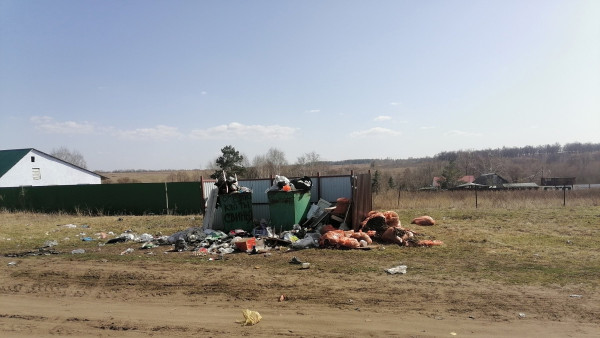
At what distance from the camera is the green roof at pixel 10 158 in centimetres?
3158

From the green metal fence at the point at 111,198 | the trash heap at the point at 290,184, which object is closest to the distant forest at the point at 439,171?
the green metal fence at the point at 111,198

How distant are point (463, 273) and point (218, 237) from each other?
7.24m

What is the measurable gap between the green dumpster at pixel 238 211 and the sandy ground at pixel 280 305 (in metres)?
4.91

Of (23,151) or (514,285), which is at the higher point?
(23,151)

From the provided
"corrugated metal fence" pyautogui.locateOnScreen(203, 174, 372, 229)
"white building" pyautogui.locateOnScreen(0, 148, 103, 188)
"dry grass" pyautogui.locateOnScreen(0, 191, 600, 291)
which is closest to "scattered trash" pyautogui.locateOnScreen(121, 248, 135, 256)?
"dry grass" pyautogui.locateOnScreen(0, 191, 600, 291)

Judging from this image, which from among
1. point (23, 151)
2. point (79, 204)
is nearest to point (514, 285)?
point (79, 204)

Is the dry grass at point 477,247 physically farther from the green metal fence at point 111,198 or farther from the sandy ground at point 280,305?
the green metal fence at point 111,198

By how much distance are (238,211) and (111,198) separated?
558 inches

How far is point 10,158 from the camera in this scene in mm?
33344

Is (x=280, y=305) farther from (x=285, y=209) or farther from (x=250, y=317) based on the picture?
(x=285, y=209)

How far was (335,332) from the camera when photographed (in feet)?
15.7

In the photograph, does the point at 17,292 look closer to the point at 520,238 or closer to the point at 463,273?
the point at 463,273

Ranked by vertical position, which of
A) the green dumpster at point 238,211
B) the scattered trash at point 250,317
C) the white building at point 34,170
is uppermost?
the white building at point 34,170

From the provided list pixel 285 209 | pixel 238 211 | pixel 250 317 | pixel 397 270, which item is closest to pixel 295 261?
pixel 397 270
